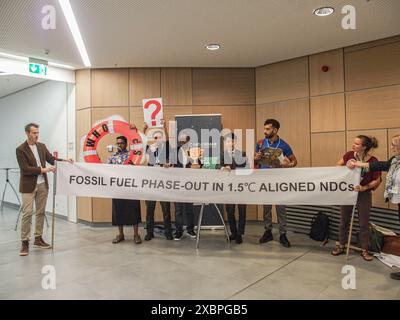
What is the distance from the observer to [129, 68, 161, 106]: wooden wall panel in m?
5.24

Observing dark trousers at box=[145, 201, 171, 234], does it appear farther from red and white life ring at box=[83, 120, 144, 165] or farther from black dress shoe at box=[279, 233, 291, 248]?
black dress shoe at box=[279, 233, 291, 248]

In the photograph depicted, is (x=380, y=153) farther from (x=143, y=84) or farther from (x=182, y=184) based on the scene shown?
(x=143, y=84)

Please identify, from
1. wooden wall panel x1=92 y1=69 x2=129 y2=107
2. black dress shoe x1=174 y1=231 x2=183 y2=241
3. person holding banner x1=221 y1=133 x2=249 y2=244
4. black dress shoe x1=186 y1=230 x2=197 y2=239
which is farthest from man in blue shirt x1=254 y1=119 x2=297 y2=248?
wooden wall panel x1=92 y1=69 x2=129 y2=107

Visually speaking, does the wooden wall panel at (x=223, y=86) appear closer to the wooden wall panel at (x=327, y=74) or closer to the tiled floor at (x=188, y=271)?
the wooden wall panel at (x=327, y=74)

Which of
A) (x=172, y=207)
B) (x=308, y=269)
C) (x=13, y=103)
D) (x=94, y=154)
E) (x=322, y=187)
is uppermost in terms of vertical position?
(x=13, y=103)

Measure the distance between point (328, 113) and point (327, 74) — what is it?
593mm

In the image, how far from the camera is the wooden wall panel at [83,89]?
5.28m

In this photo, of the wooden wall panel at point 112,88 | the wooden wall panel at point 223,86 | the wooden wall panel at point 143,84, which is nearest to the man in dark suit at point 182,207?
the wooden wall panel at point 223,86

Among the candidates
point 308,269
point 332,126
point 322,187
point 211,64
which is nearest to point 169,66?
point 211,64

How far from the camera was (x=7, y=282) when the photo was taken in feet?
9.20

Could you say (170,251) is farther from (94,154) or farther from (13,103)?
(13,103)

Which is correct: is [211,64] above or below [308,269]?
above

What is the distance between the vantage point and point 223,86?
17.4 ft

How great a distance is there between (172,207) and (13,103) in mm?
5267
